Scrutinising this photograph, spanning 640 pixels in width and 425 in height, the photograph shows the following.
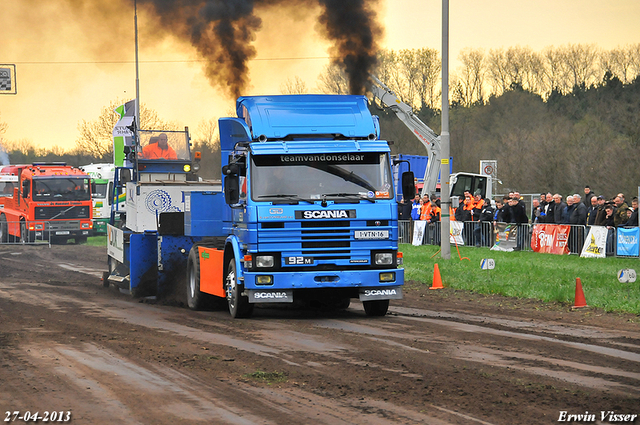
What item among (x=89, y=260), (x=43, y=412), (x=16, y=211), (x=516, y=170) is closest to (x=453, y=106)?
(x=516, y=170)

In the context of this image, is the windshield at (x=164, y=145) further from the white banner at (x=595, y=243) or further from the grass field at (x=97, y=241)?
the grass field at (x=97, y=241)

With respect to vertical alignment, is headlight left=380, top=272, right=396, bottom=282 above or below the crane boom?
below

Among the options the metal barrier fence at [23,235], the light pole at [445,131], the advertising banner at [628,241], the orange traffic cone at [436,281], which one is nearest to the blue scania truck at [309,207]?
the orange traffic cone at [436,281]

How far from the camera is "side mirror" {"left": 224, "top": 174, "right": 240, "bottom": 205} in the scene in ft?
43.9

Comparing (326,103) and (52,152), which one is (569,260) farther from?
(52,152)

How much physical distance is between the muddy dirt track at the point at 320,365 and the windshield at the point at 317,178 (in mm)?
2019

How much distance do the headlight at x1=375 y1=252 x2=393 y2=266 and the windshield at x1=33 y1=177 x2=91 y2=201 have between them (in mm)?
29197

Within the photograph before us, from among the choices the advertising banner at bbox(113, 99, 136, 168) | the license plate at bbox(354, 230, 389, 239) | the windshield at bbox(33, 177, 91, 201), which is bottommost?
the license plate at bbox(354, 230, 389, 239)

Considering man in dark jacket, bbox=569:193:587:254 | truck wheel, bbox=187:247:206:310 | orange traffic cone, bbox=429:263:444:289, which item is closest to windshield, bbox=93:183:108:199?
man in dark jacket, bbox=569:193:587:254

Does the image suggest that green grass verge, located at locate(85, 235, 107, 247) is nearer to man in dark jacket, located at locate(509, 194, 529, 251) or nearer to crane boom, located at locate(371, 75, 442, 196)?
crane boom, located at locate(371, 75, 442, 196)

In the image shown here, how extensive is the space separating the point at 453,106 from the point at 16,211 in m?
38.1

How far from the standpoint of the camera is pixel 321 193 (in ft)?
42.5

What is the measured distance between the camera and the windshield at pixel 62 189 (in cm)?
3912

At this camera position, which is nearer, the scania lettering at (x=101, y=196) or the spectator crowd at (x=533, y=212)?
the spectator crowd at (x=533, y=212)
